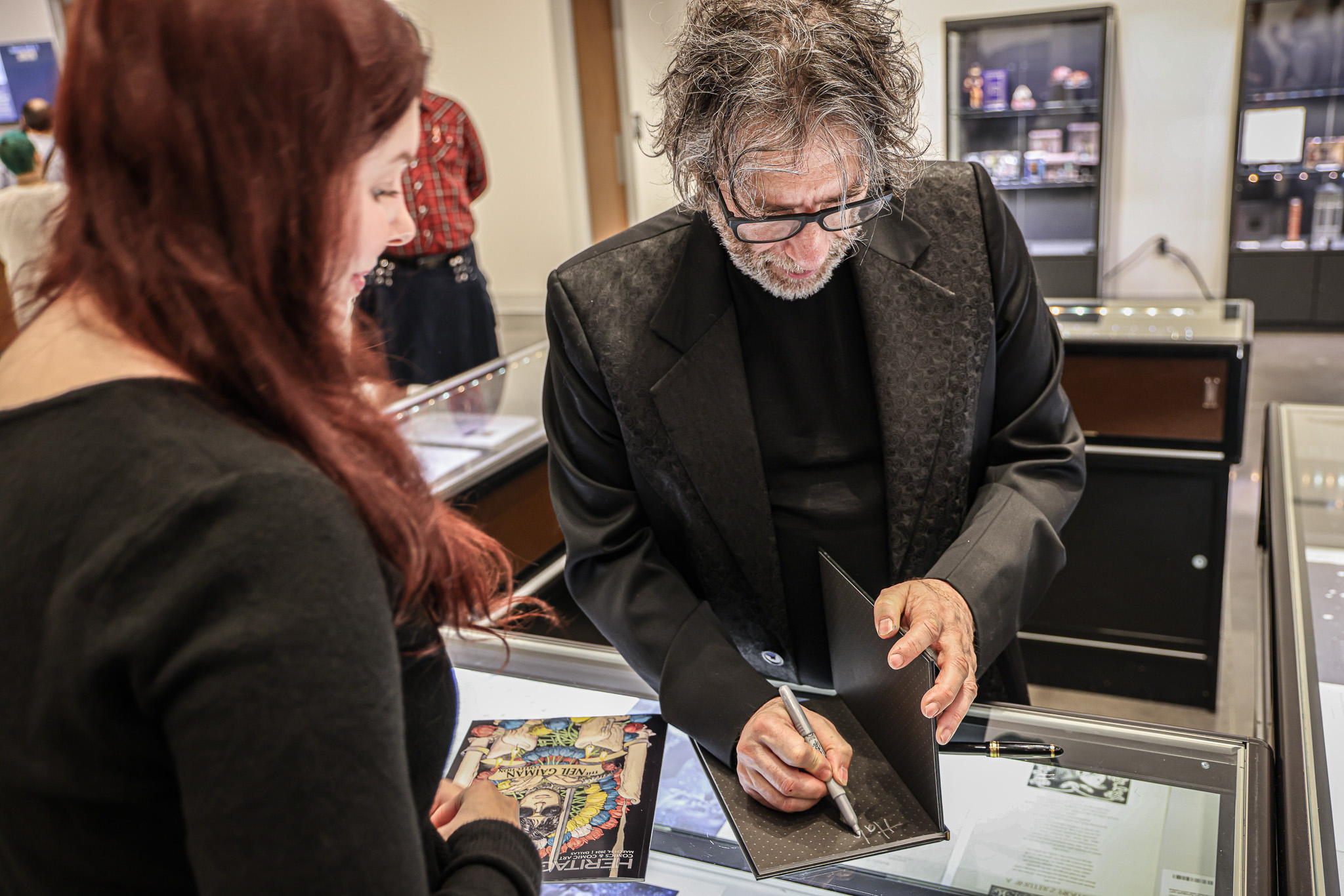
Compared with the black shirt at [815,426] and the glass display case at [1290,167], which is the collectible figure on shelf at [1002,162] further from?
the black shirt at [815,426]

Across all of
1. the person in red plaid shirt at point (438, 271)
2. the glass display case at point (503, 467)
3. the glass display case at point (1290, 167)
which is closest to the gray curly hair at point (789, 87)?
the glass display case at point (503, 467)

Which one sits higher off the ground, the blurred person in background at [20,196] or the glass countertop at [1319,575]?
the blurred person in background at [20,196]

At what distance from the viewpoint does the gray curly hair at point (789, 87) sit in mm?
1233

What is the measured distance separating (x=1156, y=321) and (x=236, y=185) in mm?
3343

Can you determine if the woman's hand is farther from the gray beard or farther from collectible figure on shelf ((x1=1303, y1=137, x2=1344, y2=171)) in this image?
collectible figure on shelf ((x1=1303, y1=137, x2=1344, y2=171))

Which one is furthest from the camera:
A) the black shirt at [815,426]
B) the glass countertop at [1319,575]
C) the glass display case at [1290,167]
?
the glass display case at [1290,167]

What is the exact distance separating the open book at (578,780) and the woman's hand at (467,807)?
0.16 m

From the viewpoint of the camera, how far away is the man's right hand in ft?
3.59

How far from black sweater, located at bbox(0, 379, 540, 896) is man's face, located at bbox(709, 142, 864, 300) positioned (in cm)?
87

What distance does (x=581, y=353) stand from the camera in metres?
1.46

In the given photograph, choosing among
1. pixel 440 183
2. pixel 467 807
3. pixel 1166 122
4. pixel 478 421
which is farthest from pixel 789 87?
pixel 1166 122

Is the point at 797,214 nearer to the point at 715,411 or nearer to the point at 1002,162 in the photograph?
the point at 715,411

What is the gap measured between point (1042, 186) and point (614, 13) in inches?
144

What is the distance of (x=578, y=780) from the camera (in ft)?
3.95
